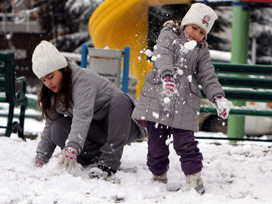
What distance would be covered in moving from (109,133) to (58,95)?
48 centimetres

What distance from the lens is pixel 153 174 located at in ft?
14.3

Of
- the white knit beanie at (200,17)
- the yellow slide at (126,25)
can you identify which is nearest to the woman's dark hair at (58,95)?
the white knit beanie at (200,17)

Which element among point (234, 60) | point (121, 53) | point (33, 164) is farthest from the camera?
point (234, 60)

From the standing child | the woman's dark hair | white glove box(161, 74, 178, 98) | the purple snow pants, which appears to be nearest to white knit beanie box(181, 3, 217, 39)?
the standing child

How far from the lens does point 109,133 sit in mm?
4523

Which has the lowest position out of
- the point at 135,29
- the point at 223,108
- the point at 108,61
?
the point at 108,61

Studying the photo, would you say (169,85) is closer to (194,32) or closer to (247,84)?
(194,32)

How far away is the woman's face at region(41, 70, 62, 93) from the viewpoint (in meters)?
4.35

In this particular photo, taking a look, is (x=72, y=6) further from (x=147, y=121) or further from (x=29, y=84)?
(x=147, y=121)

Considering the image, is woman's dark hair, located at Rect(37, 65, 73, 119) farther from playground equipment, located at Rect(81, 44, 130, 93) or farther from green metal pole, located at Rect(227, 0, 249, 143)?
green metal pole, located at Rect(227, 0, 249, 143)

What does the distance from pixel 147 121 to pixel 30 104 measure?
7033mm

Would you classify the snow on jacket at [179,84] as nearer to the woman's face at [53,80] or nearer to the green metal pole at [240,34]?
the woman's face at [53,80]

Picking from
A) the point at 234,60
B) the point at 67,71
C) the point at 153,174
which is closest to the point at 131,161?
the point at 153,174

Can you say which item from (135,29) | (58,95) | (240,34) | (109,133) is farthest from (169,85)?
(240,34)
